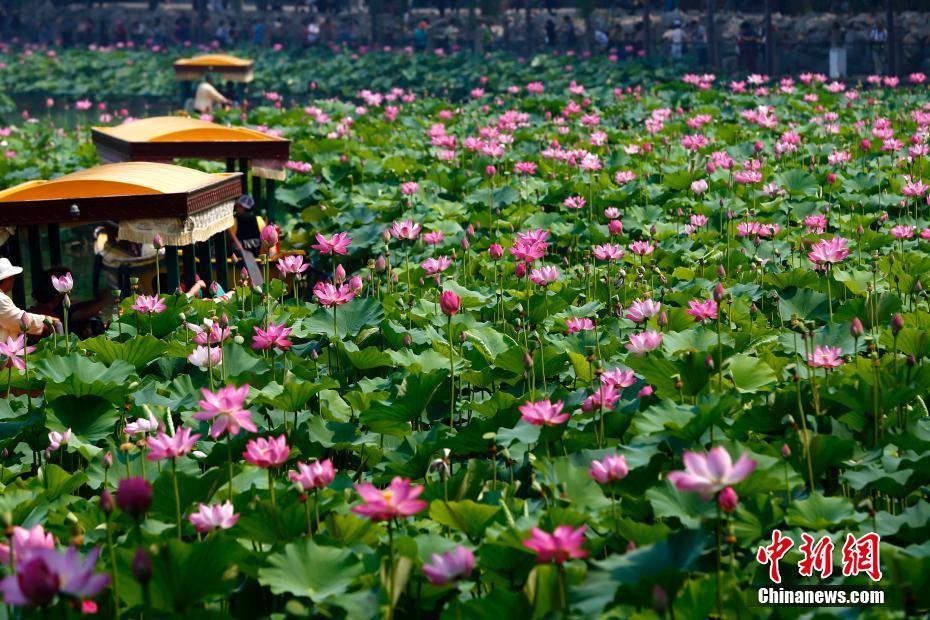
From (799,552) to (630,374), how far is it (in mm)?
944

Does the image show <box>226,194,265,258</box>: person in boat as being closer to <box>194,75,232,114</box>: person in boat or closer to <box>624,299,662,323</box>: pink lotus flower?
<box>624,299,662,323</box>: pink lotus flower

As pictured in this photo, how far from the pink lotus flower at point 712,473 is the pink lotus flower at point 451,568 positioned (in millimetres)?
507

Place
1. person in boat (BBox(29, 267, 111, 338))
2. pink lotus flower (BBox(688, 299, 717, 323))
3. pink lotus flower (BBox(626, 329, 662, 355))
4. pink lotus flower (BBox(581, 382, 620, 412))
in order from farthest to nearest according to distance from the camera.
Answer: person in boat (BBox(29, 267, 111, 338)) < pink lotus flower (BBox(688, 299, 717, 323)) < pink lotus flower (BBox(626, 329, 662, 355)) < pink lotus flower (BBox(581, 382, 620, 412))

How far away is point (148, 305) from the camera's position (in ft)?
18.3

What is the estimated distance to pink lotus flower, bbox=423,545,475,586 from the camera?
2869mm

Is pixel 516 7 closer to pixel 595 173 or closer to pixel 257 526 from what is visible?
pixel 595 173

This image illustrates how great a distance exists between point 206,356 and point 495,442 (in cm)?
134

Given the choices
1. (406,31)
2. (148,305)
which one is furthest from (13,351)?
(406,31)

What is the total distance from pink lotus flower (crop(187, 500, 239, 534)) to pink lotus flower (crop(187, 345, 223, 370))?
1.46m

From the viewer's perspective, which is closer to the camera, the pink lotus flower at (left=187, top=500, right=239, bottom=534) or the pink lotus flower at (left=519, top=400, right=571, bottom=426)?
the pink lotus flower at (left=187, top=500, right=239, bottom=534)

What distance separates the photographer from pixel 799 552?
130 inches

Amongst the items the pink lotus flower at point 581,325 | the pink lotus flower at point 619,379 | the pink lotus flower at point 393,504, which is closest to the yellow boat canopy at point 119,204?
the pink lotus flower at point 581,325

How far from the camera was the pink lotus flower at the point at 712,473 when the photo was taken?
2688 millimetres

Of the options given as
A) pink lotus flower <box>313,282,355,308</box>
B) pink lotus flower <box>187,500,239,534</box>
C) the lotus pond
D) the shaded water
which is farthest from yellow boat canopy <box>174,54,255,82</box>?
pink lotus flower <box>187,500,239,534</box>
